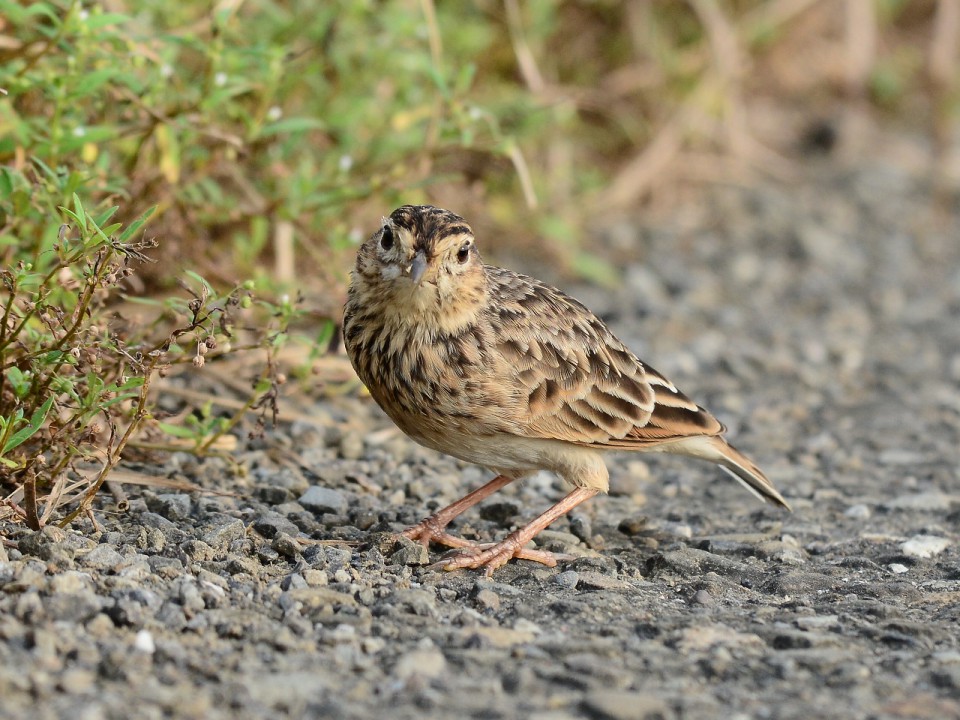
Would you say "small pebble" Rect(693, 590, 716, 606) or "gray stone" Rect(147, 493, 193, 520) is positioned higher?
"small pebble" Rect(693, 590, 716, 606)

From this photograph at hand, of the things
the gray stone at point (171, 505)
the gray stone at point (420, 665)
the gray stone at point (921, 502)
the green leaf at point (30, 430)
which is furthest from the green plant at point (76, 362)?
the gray stone at point (921, 502)

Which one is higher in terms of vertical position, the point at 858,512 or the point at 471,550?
the point at 858,512

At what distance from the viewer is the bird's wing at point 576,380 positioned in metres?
5.09

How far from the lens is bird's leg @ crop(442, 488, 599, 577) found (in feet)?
15.9

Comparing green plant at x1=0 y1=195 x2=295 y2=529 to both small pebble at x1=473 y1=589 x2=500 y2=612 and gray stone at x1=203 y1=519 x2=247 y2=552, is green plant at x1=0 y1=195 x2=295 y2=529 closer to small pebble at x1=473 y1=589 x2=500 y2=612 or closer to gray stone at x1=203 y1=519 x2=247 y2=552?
gray stone at x1=203 y1=519 x2=247 y2=552

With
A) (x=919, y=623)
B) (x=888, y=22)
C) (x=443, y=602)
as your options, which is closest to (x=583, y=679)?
(x=443, y=602)

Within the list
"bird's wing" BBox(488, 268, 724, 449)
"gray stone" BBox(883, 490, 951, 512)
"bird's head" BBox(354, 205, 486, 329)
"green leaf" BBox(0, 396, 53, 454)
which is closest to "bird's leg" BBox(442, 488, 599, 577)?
"bird's wing" BBox(488, 268, 724, 449)

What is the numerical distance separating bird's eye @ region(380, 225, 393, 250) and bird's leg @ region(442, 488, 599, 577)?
3.85 ft

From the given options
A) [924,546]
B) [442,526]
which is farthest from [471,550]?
[924,546]

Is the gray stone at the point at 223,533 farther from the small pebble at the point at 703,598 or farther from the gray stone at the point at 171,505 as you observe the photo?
the small pebble at the point at 703,598

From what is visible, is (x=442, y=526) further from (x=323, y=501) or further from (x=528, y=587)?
(x=528, y=587)

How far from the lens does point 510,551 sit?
16.4 ft

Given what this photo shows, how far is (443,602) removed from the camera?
14.7 feet

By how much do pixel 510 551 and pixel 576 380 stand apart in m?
0.76
